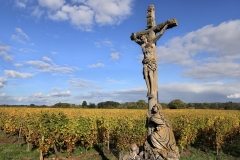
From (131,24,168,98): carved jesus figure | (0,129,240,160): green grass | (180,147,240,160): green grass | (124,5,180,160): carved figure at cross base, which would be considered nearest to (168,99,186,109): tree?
(0,129,240,160): green grass

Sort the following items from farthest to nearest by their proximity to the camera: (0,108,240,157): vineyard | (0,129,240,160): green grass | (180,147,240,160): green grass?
(180,147,240,160): green grass → (0,129,240,160): green grass → (0,108,240,157): vineyard

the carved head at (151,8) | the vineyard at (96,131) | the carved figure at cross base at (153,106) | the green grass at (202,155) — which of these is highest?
the carved head at (151,8)

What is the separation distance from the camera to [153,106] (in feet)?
21.2

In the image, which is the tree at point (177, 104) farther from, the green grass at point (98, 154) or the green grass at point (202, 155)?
the green grass at point (202, 155)

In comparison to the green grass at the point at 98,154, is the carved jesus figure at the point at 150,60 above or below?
above

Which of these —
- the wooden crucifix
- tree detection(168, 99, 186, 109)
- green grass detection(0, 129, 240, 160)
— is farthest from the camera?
tree detection(168, 99, 186, 109)

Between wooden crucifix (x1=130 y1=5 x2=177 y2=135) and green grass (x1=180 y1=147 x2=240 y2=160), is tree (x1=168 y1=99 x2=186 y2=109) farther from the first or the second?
wooden crucifix (x1=130 y1=5 x2=177 y2=135)

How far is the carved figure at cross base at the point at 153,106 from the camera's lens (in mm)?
6004

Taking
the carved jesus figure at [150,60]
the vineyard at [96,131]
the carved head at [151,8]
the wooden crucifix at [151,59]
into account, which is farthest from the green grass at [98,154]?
the carved head at [151,8]

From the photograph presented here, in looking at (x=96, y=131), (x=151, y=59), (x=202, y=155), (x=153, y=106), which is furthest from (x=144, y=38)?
(x=202, y=155)

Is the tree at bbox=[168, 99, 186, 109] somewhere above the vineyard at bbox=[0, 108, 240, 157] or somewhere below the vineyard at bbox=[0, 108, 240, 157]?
above

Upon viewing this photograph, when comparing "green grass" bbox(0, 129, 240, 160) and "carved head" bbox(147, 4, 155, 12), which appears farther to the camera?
"green grass" bbox(0, 129, 240, 160)

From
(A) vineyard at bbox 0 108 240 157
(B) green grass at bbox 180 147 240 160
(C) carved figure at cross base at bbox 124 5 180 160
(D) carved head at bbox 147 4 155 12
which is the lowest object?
(B) green grass at bbox 180 147 240 160

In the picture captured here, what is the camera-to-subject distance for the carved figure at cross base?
600 cm
